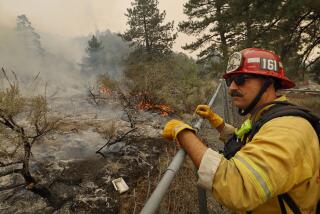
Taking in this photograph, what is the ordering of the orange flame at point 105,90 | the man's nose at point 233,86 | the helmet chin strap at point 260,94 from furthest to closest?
the orange flame at point 105,90
the man's nose at point 233,86
the helmet chin strap at point 260,94

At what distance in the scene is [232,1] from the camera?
10.3 m

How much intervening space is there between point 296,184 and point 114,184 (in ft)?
13.6

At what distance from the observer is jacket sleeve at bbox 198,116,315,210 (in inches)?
53.2

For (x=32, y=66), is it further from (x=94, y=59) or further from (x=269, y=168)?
(x=269, y=168)

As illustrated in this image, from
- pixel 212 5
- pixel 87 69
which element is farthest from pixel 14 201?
pixel 87 69

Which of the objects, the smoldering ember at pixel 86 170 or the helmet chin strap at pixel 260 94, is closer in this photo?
the helmet chin strap at pixel 260 94

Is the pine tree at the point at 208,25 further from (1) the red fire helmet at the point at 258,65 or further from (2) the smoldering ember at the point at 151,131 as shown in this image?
(1) the red fire helmet at the point at 258,65

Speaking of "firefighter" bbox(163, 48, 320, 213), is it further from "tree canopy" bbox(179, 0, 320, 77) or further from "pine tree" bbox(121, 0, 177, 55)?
"pine tree" bbox(121, 0, 177, 55)

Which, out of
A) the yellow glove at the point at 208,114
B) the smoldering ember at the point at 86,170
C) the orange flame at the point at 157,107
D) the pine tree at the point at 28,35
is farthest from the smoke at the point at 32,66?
the yellow glove at the point at 208,114

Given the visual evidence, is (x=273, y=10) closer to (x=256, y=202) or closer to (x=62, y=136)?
(x=62, y=136)

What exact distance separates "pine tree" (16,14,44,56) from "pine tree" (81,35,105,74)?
7.82 m

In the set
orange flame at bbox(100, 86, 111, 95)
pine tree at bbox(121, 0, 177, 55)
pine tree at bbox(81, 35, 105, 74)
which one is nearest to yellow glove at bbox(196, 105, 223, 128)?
orange flame at bbox(100, 86, 111, 95)

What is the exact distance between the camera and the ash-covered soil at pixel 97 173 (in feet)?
15.1

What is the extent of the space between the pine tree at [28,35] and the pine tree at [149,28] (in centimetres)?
2301
